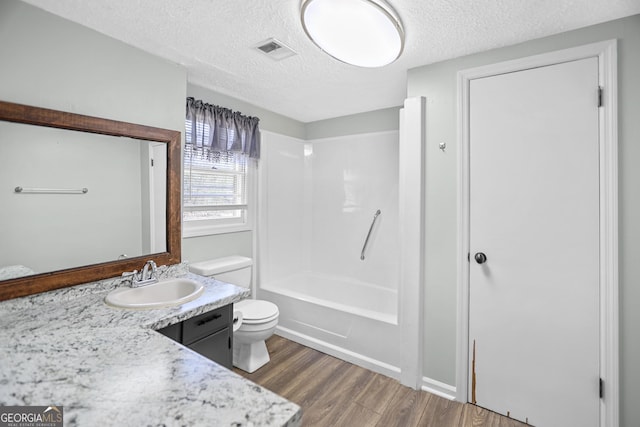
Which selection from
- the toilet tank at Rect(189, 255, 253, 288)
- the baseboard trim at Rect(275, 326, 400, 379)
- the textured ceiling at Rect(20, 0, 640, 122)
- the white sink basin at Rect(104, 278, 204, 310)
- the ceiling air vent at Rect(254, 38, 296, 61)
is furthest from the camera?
the toilet tank at Rect(189, 255, 253, 288)

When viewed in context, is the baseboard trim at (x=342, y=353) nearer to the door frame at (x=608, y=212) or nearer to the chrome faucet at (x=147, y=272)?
the door frame at (x=608, y=212)

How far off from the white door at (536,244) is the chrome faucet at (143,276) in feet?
6.81

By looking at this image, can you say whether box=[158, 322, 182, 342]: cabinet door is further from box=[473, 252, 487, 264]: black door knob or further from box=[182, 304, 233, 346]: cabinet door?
box=[473, 252, 487, 264]: black door knob

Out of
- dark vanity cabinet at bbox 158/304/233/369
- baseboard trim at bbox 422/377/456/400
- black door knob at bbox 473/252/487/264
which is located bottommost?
baseboard trim at bbox 422/377/456/400

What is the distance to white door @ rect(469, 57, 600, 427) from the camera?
1.68 meters

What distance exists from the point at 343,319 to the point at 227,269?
1085mm

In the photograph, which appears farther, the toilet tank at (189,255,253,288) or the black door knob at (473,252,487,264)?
the toilet tank at (189,255,253,288)

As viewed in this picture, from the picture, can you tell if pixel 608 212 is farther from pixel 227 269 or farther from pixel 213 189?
pixel 213 189

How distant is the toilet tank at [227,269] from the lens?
97.3 inches

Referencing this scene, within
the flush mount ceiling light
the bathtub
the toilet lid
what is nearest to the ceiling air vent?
the flush mount ceiling light

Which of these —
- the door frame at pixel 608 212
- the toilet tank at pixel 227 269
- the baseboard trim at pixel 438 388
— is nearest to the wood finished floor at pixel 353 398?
the baseboard trim at pixel 438 388

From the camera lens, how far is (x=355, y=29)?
4.95 ft

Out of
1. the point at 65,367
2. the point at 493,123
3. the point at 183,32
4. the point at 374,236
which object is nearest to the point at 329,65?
the point at 183,32

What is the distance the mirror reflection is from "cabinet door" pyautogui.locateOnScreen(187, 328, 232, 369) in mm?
757
